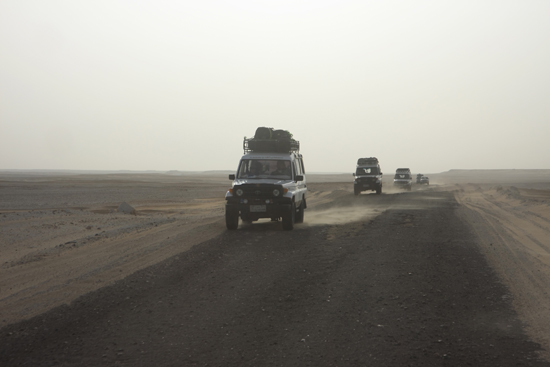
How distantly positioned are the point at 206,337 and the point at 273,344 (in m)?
0.79

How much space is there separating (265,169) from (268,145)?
1333 millimetres

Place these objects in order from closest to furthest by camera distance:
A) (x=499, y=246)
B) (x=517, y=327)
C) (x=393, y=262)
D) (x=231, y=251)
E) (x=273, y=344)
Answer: (x=273, y=344) → (x=517, y=327) → (x=393, y=262) → (x=231, y=251) → (x=499, y=246)

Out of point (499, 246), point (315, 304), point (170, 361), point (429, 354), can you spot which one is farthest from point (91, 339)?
point (499, 246)

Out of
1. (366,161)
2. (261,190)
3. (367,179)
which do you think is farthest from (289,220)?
(366,161)

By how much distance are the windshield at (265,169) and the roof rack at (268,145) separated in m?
0.94

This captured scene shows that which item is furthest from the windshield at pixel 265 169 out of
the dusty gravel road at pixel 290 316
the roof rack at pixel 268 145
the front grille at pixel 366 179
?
the front grille at pixel 366 179

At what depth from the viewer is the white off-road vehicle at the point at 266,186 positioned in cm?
1427

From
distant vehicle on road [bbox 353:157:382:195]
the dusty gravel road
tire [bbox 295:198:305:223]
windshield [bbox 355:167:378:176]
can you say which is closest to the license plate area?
tire [bbox 295:198:305:223]

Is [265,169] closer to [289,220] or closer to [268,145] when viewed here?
[268,145]

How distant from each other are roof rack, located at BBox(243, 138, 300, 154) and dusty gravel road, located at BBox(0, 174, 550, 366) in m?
6.32

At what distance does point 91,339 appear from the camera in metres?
5.36

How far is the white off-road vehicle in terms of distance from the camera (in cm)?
1427

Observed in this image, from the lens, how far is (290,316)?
612 cm

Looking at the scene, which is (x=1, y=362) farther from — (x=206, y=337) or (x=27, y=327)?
(x=206, y=337)
